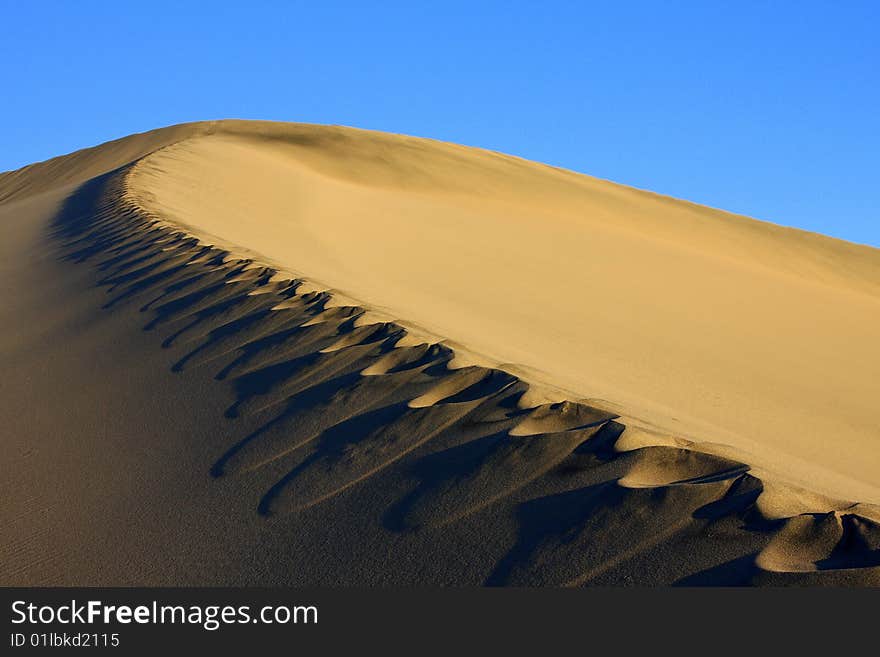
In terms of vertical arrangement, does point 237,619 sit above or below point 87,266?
below

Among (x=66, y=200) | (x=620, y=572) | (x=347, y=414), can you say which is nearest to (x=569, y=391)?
(x=347, y=414)

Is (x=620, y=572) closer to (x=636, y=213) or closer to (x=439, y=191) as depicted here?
(x=439, y=191)

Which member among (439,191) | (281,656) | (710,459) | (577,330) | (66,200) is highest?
(439,191)

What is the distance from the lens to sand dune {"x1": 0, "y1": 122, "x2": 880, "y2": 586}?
9.68 ft

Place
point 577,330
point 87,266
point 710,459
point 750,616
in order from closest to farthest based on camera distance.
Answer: point 750,616, point 710,459, point 577,330, point 87,266

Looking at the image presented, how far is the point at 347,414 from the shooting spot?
4188 millimetres

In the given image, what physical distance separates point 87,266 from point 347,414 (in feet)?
19.9

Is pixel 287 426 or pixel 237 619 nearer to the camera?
pixel 237 619

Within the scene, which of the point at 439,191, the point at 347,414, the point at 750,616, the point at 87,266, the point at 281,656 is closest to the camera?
the point at 750,616

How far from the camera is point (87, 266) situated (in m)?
9.39

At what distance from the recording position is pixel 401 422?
3.96m

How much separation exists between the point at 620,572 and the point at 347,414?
1716 mm

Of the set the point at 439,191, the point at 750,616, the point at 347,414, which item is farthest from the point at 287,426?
the point at 439,191

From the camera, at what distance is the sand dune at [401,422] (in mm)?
2949
